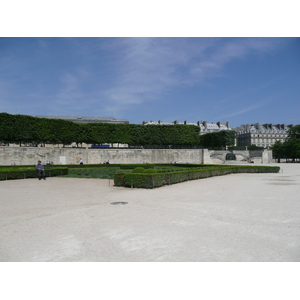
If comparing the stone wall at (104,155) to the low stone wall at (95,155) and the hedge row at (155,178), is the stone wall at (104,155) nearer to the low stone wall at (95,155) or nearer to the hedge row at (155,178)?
the low stone wall at (95,155)

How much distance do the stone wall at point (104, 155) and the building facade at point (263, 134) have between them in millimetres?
43949

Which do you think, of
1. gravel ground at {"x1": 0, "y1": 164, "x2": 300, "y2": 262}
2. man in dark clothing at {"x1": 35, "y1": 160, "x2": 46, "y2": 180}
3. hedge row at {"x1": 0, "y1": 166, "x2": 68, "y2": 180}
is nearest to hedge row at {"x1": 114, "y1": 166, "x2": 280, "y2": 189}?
gravel ground at {"x1": 0, "y1": 164, "x2": 300, "y2": 262}

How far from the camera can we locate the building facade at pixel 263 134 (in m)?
99.3

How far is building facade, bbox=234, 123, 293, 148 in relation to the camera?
99312 millimetres

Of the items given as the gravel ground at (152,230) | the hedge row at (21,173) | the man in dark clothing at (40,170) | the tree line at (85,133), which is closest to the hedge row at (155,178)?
the gravel ground at (152,230)

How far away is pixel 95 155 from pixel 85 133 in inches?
196

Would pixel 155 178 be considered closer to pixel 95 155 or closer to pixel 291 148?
pixel 95 155

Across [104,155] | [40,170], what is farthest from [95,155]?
[40,170]

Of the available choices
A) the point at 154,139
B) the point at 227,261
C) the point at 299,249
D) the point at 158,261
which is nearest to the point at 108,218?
the point at 158,261

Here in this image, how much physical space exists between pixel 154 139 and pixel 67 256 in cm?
4598

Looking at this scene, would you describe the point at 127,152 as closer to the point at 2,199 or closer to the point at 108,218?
the point at 2,199

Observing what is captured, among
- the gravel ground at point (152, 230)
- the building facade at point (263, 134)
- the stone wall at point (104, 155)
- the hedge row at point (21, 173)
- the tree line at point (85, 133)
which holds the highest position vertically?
the building facade at point (263, 134)

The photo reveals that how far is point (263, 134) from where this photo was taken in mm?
99688

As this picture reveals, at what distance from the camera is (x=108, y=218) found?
7508 mm
